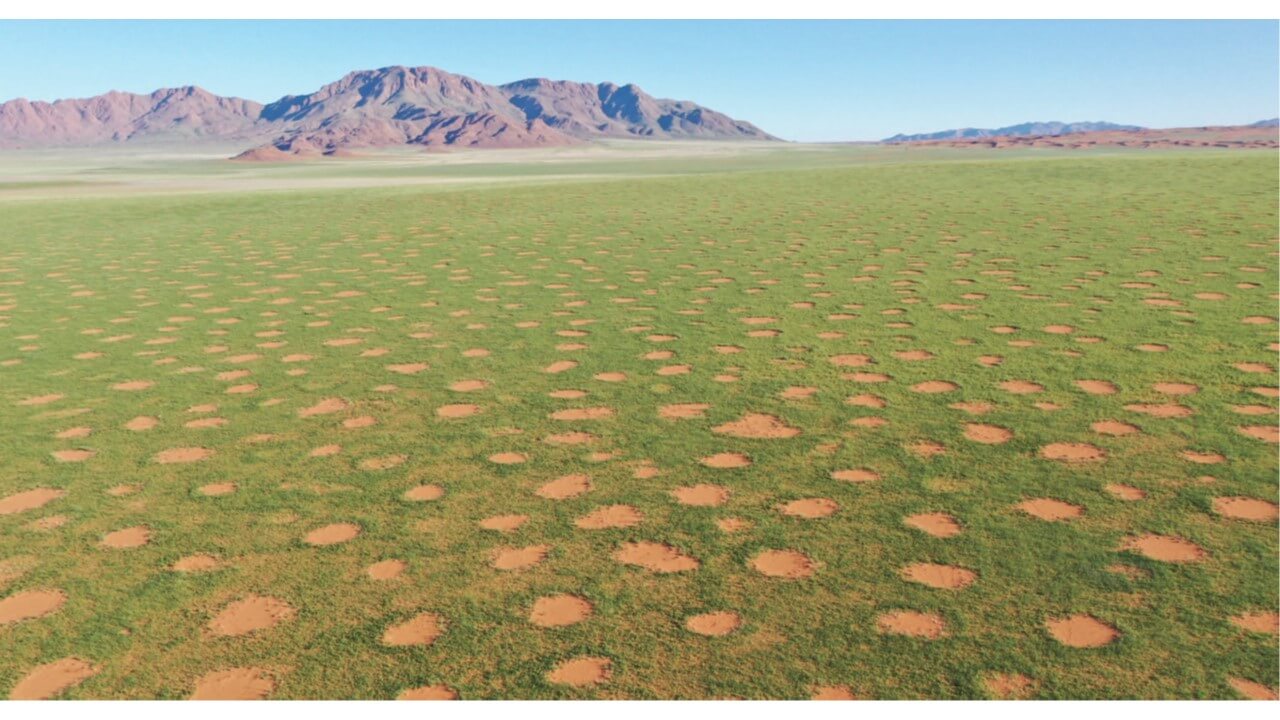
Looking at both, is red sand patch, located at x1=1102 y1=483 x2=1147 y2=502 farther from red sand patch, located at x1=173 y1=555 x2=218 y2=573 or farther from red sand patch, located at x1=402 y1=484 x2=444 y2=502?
red sand patch, located at x1=173 y1=555 x2=218 y2=573

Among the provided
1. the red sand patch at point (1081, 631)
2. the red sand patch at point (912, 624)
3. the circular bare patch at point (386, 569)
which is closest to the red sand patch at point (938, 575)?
the red sand patch at point (912, 624)

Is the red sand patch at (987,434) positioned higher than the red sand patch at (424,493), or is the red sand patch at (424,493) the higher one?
the red sand patch at (987,434)

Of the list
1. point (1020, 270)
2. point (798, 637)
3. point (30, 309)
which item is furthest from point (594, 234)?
point (798, 637)

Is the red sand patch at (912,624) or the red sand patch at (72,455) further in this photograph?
the red sand patch at (72,455)

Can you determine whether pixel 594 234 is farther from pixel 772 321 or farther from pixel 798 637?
pixel 798 637

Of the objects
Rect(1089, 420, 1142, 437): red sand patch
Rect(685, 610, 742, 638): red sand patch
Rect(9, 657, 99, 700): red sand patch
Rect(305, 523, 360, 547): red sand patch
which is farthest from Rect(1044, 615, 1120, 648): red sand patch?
Rect(9, 657, 99, 700): red sand patch

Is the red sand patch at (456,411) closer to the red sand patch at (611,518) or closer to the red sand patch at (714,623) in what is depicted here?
A: the red sand patch at (611,518)

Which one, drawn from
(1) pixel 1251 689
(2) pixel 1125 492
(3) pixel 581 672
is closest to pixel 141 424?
(3) pixel 581 672
